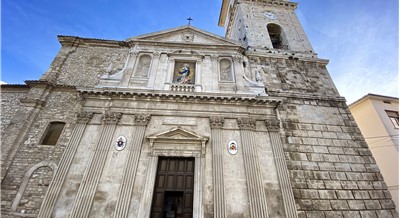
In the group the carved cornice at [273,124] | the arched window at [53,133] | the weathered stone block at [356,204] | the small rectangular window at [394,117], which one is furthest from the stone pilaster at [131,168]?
the small rectangular window at [394,117]

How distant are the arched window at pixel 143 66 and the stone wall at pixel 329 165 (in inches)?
271

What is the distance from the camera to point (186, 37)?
1118cm

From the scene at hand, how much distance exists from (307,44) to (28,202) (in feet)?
51.8

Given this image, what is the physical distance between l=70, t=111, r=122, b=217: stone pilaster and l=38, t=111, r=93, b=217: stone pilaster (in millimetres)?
680

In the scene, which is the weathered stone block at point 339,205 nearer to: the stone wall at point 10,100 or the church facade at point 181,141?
the church facade at point 181,141

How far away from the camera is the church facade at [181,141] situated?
6477 mm

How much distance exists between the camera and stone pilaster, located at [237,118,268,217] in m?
6.35

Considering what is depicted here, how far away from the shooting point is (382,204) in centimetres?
700

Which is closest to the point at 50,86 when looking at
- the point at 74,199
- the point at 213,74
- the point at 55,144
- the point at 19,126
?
the point at 19,126

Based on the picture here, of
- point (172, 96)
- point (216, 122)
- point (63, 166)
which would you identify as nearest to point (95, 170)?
Answer: point (63, 166)

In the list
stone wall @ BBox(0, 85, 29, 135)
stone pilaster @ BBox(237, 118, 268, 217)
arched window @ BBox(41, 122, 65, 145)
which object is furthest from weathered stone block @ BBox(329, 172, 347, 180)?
stone wall @ BBox(0, 85, 29, 135)

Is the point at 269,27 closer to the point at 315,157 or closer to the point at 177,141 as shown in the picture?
the point at 315,157

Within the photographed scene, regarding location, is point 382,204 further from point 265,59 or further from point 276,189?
point 265,59

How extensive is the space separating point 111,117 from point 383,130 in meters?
16.2
